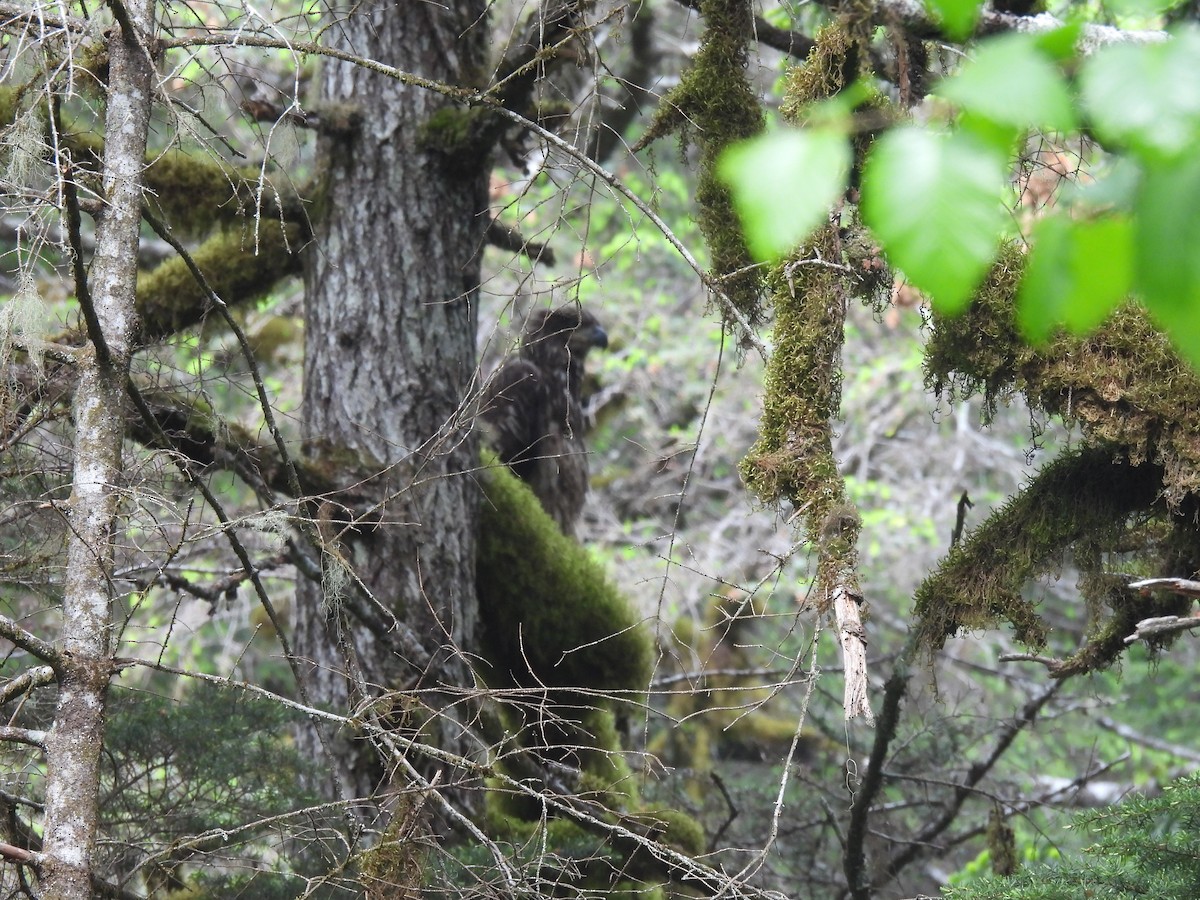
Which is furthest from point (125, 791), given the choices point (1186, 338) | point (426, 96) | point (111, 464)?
point (1186, 338)

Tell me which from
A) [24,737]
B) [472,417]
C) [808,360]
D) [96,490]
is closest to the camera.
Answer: [24,737]

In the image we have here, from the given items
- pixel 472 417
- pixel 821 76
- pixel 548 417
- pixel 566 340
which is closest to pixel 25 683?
pixel 472 417

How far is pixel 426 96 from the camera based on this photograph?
4.26m

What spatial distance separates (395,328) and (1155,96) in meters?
3.55

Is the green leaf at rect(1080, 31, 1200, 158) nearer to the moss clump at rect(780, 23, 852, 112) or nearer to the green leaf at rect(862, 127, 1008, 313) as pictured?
the green leaf at rect(862, 127, 1008, 313)

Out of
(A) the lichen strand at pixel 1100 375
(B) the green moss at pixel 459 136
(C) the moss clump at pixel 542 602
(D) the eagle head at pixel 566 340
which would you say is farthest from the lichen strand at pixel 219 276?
(A) the lichen strand at pixel 1100 375

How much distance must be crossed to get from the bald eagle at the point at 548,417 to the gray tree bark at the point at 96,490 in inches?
113

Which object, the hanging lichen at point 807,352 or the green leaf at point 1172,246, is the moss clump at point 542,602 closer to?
the hanging lichen at point 807,352

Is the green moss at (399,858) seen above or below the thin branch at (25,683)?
below

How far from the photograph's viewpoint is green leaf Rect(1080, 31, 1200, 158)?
0.79m

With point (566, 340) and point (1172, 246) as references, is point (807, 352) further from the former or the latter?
point (566, 340)

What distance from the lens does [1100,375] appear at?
8.98 ft

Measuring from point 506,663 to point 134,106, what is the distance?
305 cm

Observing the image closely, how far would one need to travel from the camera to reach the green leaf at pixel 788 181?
85 cm
